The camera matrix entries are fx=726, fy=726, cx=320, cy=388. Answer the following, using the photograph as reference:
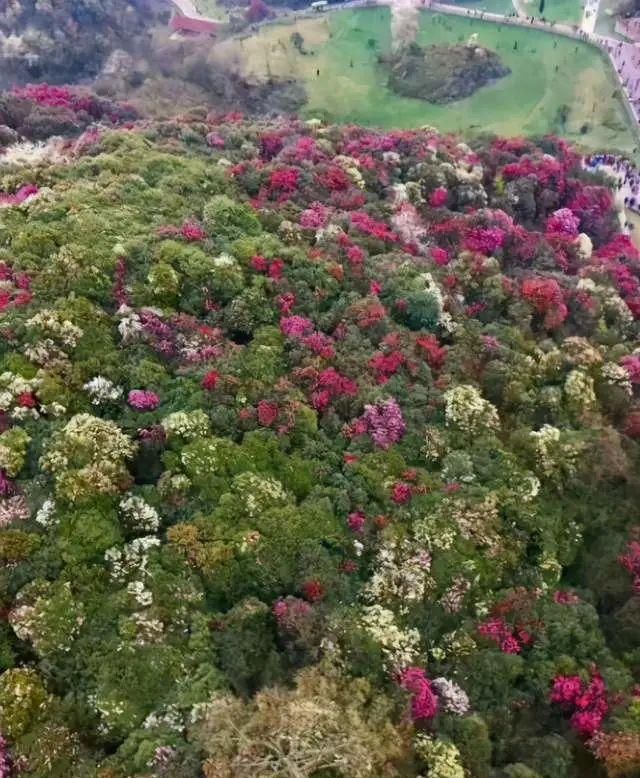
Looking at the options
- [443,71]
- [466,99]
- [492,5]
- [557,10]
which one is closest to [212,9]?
[492,5]

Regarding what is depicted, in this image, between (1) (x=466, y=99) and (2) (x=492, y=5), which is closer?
(1) (x=466, y=99)

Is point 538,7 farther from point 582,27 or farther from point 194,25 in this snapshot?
point 194,25

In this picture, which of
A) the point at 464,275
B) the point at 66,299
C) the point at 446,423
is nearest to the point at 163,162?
the point at 66,299

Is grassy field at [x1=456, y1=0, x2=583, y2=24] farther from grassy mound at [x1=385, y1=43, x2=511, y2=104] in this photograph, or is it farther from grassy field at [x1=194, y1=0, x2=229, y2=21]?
grassy field at [x1=194, y1=0, x2=229, y2=21]

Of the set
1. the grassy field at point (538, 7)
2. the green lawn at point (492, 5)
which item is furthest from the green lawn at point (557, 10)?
the green lawn at point (492, 5)

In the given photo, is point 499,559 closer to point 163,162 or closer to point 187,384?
point 187,384

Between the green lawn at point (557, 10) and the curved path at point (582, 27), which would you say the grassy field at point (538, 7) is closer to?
the green lawn at point (557, 10)
